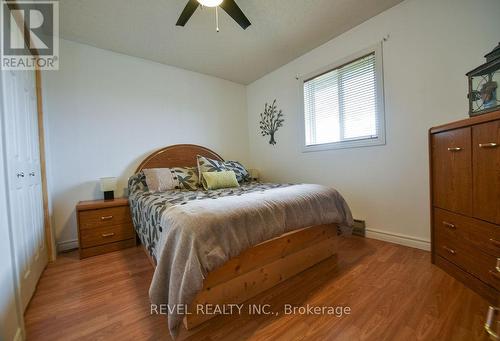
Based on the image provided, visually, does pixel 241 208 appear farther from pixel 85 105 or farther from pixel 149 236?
pixel 85 105

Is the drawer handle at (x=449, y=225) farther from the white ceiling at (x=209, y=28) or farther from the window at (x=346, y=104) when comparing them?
the white ceiling at (x=209, y=28)

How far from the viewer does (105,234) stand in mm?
2256

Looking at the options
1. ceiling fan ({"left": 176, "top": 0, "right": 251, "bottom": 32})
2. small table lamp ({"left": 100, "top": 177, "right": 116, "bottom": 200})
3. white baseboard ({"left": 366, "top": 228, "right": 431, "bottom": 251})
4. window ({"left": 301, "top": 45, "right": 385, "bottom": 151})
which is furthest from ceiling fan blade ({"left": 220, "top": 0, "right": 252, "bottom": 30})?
white baseboard ({"left": 366, "top": 228, "right": 431, "bottom": 251})

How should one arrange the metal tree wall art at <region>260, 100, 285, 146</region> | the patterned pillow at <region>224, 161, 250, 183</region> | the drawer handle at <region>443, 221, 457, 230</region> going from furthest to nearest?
Result: 1. the metal tree wall art at <region>260, 100, 285, 146</region>
2. the patterned pillow at <region>224, 161, 250, 183</region>
3. the drawer handle at <region>443, 221, 457, 230</region>

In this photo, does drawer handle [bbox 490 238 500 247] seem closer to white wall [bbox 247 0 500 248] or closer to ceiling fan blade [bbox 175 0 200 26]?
white wall [bbox 247 0 500 248]

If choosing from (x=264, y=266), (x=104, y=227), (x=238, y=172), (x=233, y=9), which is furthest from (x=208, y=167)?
(x=233, y=9)

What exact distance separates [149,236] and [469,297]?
2.27 metres

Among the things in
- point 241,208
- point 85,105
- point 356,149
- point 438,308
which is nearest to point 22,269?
point 241,208

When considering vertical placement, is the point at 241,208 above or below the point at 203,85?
below

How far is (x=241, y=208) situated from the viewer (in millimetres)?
1332

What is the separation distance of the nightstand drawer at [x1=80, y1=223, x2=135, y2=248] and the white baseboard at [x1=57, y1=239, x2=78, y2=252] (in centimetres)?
45

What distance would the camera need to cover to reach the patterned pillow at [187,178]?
2572mm

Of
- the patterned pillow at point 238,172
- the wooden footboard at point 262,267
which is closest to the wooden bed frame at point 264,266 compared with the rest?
the wooden footboard at point 262,267

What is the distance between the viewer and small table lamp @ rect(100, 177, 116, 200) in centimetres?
241
